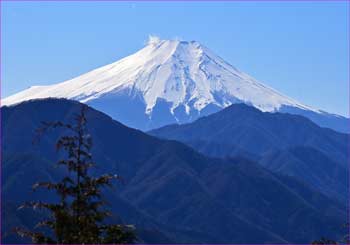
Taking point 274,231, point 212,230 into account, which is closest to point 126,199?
point 212,230

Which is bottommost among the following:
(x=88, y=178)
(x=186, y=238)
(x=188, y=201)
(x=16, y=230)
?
(x=16, y=230)

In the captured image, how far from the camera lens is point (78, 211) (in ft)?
48.6

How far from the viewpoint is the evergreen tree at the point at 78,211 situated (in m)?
14.3

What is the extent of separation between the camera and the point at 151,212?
7534 inches

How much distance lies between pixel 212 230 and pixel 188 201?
13.9m

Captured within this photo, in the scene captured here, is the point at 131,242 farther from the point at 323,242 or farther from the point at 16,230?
the point at 323,242

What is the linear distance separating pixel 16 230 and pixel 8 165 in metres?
166

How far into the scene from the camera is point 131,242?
1446 centimetres

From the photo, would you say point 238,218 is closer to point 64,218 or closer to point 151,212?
point 151,212

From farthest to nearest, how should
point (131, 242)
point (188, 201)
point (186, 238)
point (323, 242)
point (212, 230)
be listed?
1. point (188, 201)
2. point (212, 230)
3. point (186, 238)
4. point (323, 242)
5. point (131, 242)

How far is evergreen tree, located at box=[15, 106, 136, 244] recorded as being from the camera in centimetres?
1433

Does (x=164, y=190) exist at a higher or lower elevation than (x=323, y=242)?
higher

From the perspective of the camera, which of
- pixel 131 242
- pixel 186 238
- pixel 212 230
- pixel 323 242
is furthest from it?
pixel 212 230

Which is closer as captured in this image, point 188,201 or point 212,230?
point 212,230
